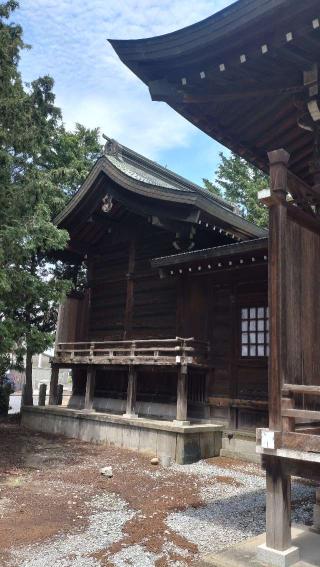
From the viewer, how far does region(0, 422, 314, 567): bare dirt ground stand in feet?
→ 16.4

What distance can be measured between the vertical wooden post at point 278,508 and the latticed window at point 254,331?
6520 millimetres

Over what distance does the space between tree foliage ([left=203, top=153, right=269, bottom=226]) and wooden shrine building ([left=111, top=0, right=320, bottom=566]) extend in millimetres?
25881

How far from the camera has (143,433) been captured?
10969 mm

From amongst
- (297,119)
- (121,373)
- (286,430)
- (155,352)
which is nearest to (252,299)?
(155,352)

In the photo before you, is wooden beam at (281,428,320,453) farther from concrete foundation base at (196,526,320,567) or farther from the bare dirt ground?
the bare dirt ground

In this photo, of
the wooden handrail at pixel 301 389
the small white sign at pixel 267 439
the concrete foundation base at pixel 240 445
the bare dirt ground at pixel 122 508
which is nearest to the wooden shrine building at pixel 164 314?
the concrete foundation base at pixel 240 445

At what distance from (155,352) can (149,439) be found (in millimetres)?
2049

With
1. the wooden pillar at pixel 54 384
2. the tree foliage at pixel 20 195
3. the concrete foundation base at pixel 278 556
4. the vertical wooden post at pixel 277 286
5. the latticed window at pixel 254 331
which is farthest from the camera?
the wooden pillar at pixel 54 384

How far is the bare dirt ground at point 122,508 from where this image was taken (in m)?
5.01

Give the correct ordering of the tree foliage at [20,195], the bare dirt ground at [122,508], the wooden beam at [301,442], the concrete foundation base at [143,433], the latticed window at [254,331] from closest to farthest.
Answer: the wooden beam at [301,442] → the bare dirt ground at [122,508] → the tree foliage at [20,195] → the concrete foundation base at [143,433] → the latticed window at [254,331]

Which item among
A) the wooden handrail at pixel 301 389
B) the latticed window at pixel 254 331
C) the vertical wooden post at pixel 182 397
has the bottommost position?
the vertical wooden post at pixel 182 397

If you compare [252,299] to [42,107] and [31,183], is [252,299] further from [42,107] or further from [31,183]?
[42,107]

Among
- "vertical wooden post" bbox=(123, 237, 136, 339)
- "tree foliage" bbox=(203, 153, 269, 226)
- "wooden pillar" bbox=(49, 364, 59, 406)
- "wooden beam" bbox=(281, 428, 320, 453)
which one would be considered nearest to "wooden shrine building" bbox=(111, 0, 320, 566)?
"wooden beam" bbox=(281, 428, 320, 453)

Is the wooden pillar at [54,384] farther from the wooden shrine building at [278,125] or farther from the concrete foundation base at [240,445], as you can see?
the wooden shrine building at [278,125]
